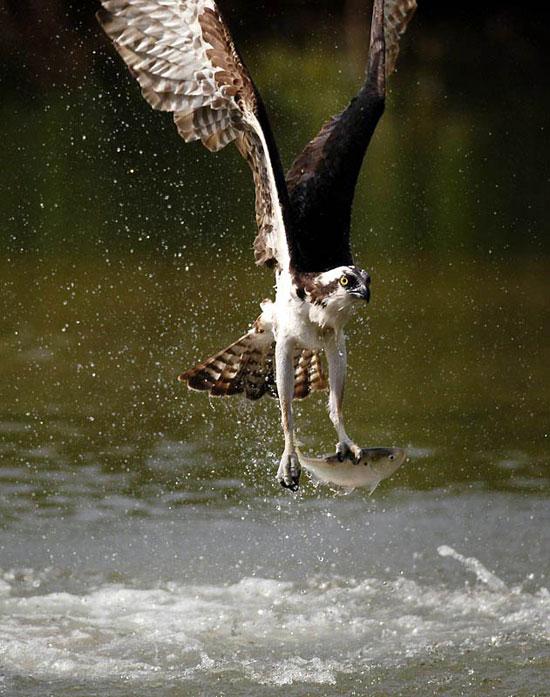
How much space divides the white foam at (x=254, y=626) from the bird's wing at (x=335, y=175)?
1.63 meters

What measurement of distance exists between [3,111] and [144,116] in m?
1.78

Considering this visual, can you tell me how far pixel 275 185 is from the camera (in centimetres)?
652

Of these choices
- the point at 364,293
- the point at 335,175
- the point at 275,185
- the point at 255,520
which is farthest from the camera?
the point at 255,520

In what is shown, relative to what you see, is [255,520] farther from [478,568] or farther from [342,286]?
[342,286]

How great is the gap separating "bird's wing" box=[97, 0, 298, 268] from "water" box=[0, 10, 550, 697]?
66.5 inches

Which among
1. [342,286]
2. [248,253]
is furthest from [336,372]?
[248,253]

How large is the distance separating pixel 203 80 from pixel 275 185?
0.60 meters

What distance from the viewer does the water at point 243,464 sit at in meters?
6.90

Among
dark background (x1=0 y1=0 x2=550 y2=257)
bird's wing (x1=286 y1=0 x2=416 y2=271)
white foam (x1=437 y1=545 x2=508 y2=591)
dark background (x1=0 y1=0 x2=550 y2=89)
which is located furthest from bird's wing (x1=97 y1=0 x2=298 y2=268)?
dark background (x1=0 y1=0 x2=550 y2=89)

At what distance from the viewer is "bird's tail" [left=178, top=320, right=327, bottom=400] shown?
725cm

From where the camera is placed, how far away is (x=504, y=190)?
1698 cm

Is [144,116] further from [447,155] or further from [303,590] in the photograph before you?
[303,590]

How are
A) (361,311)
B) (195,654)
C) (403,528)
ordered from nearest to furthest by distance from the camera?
(195,654) → (403,528) → (361,311)

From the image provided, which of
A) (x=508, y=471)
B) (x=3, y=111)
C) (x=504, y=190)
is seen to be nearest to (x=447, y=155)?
(x=504, y=190)
